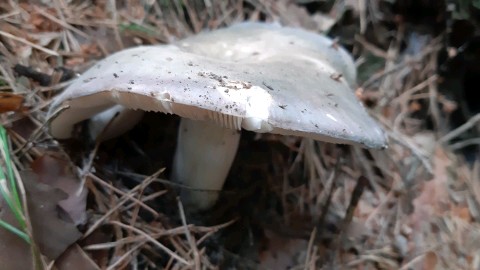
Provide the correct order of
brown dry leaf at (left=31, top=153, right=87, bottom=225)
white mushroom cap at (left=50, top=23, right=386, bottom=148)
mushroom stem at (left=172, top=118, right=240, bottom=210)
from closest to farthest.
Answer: white mushroom cap at (left=50, top=23, right=386, bottom=148), brown dry leaf at (left=31, top=153, right=87, bottom=225), mushroom stem at (left=172, top=118, right=240, bottom=210)

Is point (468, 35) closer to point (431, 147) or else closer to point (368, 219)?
point (431, 147)

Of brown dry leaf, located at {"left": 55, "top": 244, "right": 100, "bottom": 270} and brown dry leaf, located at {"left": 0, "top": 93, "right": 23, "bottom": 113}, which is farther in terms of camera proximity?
brown dry leaf, located at {"left": 0, "top": 93, "right": 23, "bottom": 113}

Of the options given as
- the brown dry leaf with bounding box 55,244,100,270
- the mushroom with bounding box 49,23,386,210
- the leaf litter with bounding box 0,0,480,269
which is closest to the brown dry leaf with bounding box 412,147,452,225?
the leaf litter with bounding box 0,0,480,269

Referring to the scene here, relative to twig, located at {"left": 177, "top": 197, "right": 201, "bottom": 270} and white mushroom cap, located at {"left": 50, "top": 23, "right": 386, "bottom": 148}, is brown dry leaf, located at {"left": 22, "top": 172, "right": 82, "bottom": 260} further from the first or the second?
twig, located at {"left": 177, "top": 197, "right": 201, "bottom": 270}

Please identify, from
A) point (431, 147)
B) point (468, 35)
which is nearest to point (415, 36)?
point (468, 35)

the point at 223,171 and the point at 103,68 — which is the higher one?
the point at 103,68

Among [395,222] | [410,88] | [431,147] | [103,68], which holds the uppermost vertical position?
[103,68]
